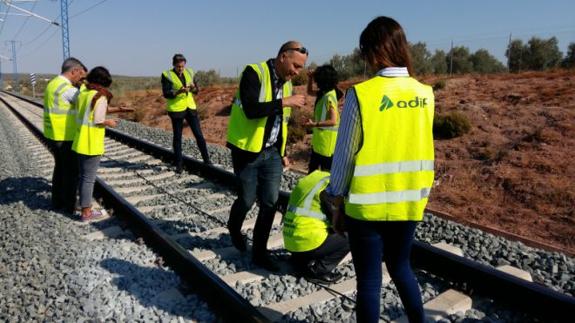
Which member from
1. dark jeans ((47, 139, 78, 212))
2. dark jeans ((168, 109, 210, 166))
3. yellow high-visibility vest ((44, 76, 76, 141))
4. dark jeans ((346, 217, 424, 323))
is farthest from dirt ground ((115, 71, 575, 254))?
yellow high-visibility vest ((44, 76, 76, 141))

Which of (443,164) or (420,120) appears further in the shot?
(443,164)

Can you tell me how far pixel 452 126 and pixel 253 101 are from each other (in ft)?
30.3

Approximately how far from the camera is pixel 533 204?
7.95 meters

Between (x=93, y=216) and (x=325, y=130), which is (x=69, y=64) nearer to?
(x=93, y=216)

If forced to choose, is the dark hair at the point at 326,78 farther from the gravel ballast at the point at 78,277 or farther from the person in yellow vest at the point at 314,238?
the gravel ballast at the point at 78,277

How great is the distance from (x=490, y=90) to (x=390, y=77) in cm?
1577

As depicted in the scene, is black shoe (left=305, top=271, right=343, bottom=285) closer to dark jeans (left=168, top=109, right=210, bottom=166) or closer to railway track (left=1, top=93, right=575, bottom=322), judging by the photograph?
railway track (left=1, top=93, right=575, bottom=322)

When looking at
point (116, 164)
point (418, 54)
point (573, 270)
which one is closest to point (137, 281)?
point (573, 270)

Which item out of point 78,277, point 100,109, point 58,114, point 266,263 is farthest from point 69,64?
point 266,263

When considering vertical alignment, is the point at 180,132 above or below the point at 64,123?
below

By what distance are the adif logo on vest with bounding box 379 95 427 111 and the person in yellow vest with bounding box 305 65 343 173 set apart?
10.7 feet

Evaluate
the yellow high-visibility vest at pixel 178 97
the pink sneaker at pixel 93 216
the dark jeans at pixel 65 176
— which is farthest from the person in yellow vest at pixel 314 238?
the yellow high-visibility vest at pixel 178 97

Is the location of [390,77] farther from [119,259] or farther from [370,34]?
[119,259]

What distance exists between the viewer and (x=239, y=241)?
4.76 metres
